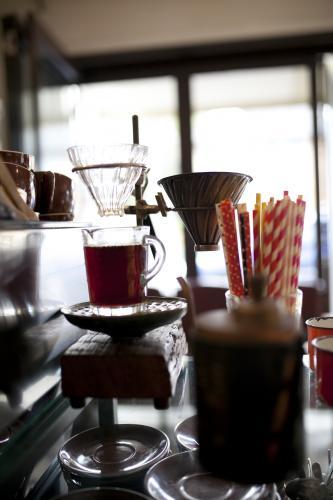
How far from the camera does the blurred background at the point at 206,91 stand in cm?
273

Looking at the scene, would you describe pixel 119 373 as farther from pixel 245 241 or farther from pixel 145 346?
pixel 245 241

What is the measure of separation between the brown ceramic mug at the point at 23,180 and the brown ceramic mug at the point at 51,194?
3.2 inches

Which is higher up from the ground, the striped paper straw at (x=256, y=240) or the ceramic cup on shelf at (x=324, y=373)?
the striped paper straw at (x=256, y=240)

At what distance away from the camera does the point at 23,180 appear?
0.71 m

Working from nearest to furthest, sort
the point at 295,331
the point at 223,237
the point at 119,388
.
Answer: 1. the point at 295,331
2. the point at 119,388
3. the point at 223,237

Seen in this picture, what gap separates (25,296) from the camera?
0.64m

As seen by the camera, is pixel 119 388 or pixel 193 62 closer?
pixel 119 388

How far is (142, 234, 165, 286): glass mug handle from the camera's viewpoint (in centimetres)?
64

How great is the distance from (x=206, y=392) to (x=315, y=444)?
0.41 m

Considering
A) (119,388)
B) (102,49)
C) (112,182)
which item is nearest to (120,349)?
(119,388)

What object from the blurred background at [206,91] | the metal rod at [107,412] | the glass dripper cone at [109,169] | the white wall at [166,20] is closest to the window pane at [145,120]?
the blurred background at [206,91]

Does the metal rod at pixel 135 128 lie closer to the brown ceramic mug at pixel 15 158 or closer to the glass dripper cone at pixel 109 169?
the glass dripper cone at pixel 109 169

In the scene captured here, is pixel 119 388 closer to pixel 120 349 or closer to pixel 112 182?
pixel 120 349

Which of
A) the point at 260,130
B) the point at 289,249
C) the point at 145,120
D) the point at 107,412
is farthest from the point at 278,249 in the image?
the point at 145,120
